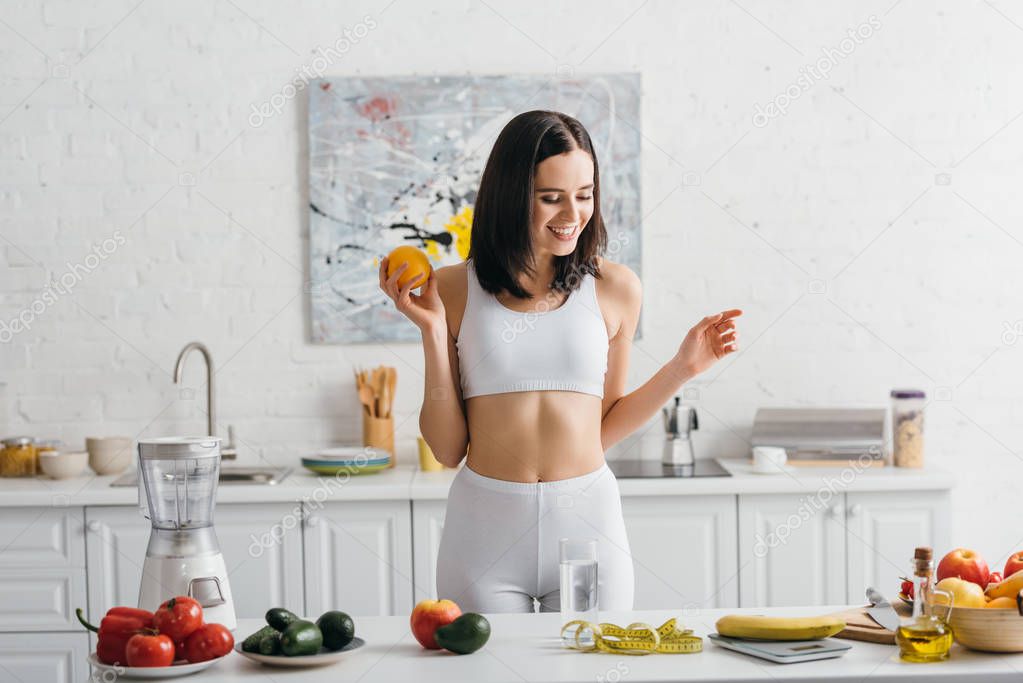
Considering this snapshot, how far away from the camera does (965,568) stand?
1.68m

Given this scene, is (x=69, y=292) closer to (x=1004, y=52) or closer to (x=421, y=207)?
(x=421, y=207)

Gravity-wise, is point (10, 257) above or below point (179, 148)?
below

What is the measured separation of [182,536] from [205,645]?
25 centimetres

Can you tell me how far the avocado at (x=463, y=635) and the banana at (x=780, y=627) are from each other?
388 mm

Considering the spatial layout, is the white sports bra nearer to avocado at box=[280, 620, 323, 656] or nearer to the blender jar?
the blender jar

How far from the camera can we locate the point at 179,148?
3514mm

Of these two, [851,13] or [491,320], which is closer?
[491,320]

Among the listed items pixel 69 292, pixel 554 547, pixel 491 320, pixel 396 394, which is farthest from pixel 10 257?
pixel 554 547

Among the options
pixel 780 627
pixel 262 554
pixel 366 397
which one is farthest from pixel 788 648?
pixel 366 397

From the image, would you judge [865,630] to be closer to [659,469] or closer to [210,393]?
[659,469]

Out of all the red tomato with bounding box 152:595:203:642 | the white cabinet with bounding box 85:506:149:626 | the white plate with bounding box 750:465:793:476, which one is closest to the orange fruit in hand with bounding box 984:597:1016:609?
the red tomato with bounding box 152:595:203:642

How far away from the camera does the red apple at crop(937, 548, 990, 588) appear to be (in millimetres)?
1671

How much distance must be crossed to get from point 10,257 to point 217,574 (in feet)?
7.42

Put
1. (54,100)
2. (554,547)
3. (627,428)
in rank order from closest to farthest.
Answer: (554,547), (627,428), (54,100)
